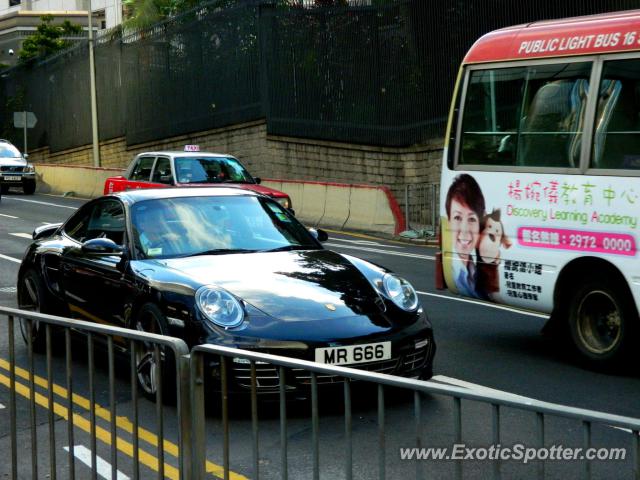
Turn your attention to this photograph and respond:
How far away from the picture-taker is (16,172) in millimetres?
37031

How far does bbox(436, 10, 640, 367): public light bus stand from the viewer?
8.72 meters

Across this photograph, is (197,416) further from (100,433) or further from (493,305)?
(493,305)

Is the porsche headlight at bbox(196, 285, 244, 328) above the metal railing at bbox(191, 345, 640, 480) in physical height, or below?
below

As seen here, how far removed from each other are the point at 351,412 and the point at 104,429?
1.34 metres

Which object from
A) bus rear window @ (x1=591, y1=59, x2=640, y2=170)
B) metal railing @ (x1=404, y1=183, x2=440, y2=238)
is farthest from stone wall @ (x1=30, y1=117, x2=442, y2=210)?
bus rear window @ (x1=591, y1=59, x2=640, y2=170)

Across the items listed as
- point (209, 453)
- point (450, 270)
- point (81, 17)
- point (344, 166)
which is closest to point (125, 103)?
point (344, 166)

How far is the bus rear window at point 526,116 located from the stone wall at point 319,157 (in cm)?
1459

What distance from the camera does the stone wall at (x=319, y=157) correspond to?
25828 mm

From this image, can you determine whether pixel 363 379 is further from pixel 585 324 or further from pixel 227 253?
pixel 585 324

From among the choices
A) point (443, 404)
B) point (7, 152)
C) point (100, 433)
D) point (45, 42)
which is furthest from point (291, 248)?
point (45, 42)

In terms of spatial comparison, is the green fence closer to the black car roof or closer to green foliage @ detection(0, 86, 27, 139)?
green foliage @ detection(0, 86, 27, 139)

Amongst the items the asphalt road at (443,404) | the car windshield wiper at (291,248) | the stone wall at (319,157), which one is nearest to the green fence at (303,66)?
the stone wall at (319,157)

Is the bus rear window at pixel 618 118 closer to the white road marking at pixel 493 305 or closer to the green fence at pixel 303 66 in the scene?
the white road marking at pixel 493 305

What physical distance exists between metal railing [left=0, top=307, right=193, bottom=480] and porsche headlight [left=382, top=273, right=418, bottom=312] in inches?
133
